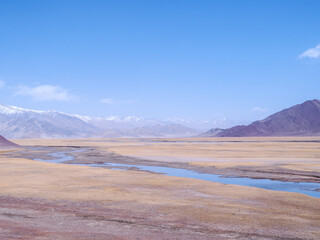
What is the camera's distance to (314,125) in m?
152

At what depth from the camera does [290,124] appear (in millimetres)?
160375

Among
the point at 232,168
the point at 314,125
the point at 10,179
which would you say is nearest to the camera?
the point at 10,179

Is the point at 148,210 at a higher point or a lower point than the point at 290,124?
lower

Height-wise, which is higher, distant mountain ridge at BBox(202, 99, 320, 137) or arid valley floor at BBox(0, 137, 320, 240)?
distant mountain ridge at BBox(202, 99, 320, 137)

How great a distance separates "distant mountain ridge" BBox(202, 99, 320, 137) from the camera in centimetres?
15288

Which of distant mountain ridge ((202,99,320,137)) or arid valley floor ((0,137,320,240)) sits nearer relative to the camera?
arid valley floor ((0,137,320,240))

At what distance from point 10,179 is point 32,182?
219 cm

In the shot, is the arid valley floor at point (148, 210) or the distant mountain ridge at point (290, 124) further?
the distant mountain ridge at point (290, 124)

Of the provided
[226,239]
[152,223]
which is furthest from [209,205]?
[226,239]

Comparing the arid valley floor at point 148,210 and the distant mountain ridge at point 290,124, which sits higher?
the distant mountain ridge at point 290,124

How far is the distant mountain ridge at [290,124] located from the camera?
153 meters

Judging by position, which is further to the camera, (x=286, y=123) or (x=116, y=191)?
(x=286, y=123)

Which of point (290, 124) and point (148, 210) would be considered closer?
point (148, 210)

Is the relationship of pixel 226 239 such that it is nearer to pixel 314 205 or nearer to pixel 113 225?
pixel 113 225
